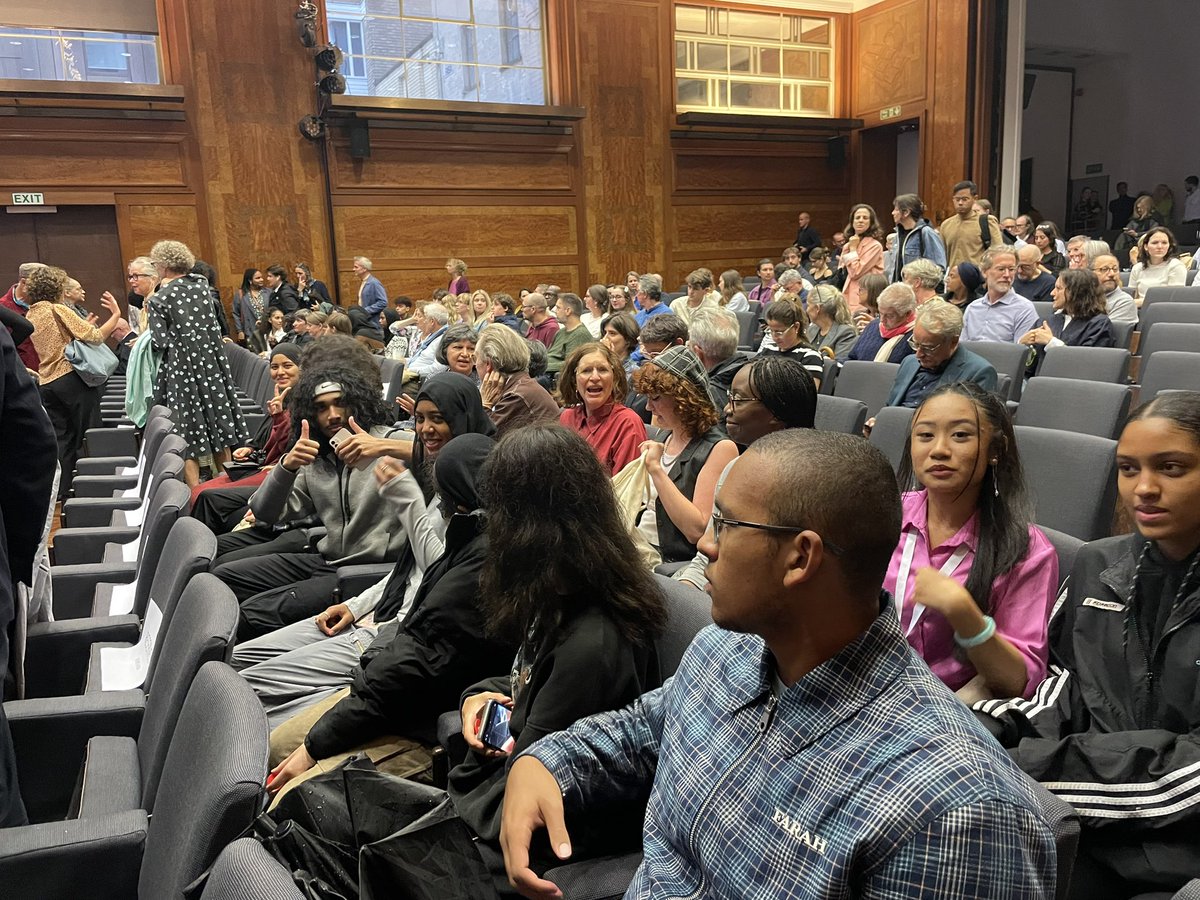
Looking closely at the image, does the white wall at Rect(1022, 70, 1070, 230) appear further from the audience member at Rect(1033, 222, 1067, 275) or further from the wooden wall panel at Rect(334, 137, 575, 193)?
the wooden wall panel at Rect(334, 137, 575, 193)

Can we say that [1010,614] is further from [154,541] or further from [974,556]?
[154,541]

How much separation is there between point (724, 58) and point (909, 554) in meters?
11.9

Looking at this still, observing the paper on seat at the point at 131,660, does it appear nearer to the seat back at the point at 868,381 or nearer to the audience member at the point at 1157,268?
the seat back at the point at 868,381

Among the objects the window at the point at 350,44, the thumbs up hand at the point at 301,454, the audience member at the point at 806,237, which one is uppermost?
the window at the point at 350,44

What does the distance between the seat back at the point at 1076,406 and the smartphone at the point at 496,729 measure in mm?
2437

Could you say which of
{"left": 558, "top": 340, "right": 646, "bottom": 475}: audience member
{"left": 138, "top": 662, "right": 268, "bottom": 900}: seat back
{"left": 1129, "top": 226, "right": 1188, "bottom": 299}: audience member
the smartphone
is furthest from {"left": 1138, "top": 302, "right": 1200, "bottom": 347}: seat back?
{"left": 138, "top": 662, "right": 268, "bottom": 900}: seat back

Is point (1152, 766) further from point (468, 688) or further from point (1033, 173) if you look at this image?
point (1033, 173)

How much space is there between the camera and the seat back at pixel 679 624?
5.34 ft

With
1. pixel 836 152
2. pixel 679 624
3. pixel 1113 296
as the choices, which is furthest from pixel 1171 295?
pixel 836 152

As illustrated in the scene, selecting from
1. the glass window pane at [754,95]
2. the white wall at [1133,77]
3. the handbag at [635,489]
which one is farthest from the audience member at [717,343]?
the white wall at [1133,77]

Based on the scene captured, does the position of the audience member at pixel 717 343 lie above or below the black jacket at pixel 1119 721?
above

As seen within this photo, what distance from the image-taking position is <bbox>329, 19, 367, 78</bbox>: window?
33.3 feet

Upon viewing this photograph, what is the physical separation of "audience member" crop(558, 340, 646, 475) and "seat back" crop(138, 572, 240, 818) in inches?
65.2

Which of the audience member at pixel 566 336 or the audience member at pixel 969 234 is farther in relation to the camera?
the audience member at pixel 969 234
